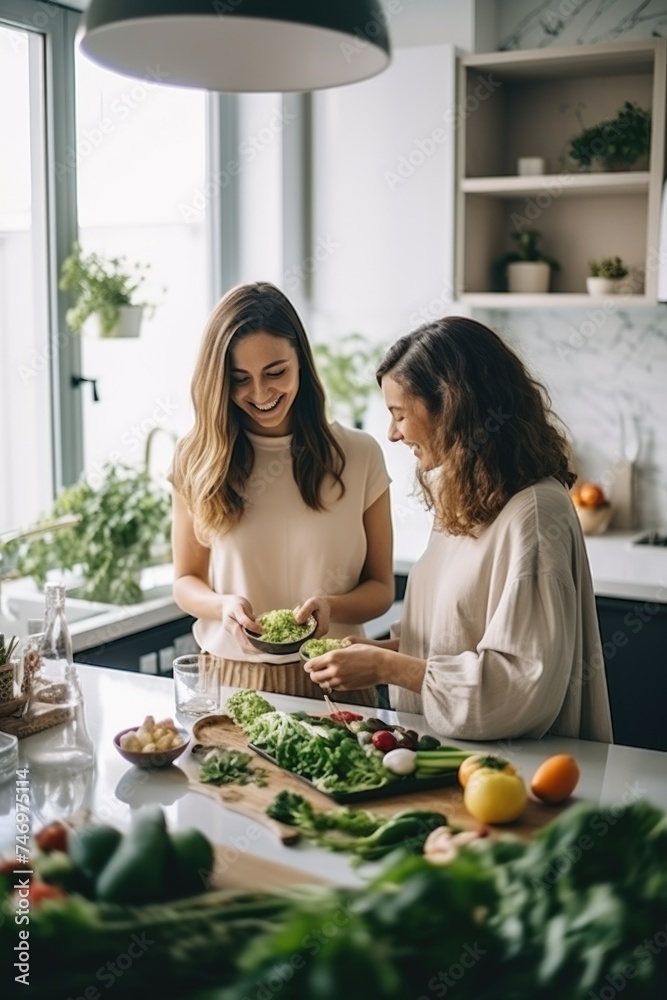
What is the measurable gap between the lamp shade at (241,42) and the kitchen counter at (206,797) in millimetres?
1022

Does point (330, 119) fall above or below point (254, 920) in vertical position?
above

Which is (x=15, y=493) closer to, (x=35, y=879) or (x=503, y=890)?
(x=35, y=879)

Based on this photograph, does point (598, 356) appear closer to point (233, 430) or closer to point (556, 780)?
point (233, 430)

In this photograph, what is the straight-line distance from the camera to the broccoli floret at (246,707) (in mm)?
1909

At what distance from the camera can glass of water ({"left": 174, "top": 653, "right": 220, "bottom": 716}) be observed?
1.94m

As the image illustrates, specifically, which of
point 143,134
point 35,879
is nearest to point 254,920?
point 35,879

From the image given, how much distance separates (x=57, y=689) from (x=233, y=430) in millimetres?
661

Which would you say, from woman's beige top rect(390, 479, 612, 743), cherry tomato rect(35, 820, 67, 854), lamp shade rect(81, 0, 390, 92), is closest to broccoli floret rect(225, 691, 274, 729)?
woman's beige top rect(390, 479, 612, 743)

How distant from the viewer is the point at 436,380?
1.96m

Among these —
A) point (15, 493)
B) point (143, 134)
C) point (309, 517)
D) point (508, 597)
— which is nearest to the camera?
point (508, 597)

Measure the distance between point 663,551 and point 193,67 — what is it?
2.37 m

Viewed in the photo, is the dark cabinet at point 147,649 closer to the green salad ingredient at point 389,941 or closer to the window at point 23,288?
the window at point 23,288

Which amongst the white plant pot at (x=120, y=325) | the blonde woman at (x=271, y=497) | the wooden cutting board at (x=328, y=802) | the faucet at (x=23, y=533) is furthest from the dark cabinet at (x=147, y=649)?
the wooden cutting board at (x=328, y=802)

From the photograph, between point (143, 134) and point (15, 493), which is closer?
point (15, 493)
